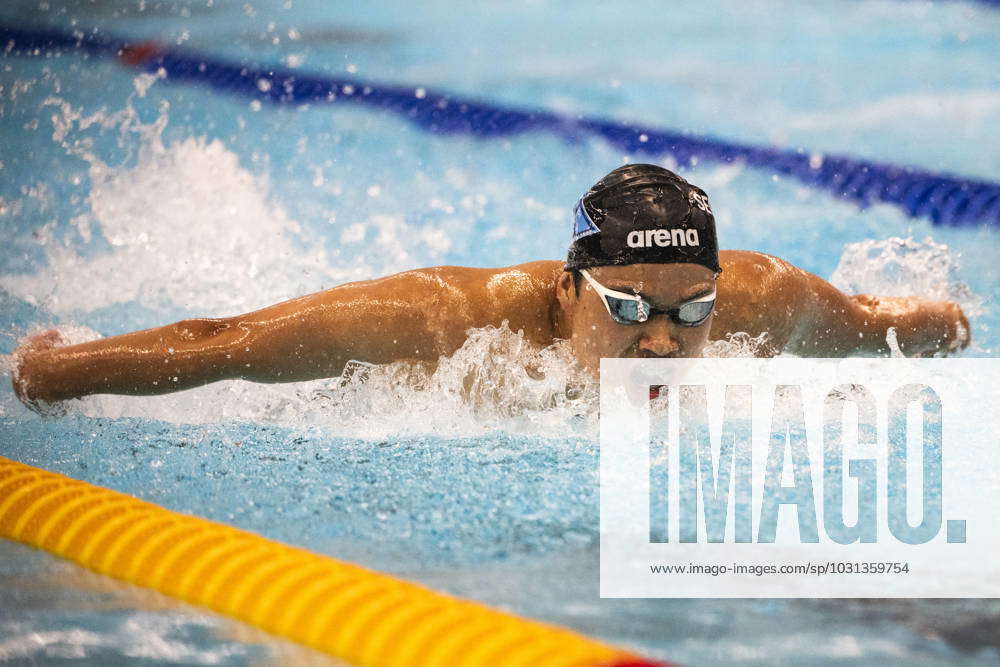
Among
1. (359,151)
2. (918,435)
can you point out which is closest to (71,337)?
(918,435)

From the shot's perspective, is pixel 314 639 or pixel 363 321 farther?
pixel 363 321

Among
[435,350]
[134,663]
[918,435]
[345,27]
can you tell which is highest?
[345,27]

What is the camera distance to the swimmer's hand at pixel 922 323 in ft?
10.7

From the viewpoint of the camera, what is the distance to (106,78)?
20.2 feet

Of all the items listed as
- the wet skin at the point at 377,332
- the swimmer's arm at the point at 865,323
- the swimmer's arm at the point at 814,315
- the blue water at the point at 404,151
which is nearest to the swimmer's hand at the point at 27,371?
the wet skin at the point at 377,332

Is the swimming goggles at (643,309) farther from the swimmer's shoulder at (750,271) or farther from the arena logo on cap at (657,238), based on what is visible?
the swimmer's shoulder at (750,271)

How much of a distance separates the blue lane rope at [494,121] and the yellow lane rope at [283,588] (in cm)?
419

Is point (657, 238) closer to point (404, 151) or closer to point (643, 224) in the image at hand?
point (643, 224)

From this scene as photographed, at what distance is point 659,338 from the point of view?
8.16ft

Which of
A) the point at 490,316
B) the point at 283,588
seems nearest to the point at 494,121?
the point at 490,316

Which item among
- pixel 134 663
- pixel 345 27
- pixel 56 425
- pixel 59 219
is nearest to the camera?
pixel 134 663

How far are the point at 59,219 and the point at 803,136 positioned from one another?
4.35 metres

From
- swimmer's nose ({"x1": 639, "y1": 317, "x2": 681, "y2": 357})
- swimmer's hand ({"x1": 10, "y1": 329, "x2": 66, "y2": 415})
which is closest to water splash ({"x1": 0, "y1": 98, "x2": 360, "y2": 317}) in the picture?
swimmer's hand ({"x1": 10, "y1": 329, "x2": 66, "y2": 415})

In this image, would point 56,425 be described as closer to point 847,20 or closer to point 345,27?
point 345,27
